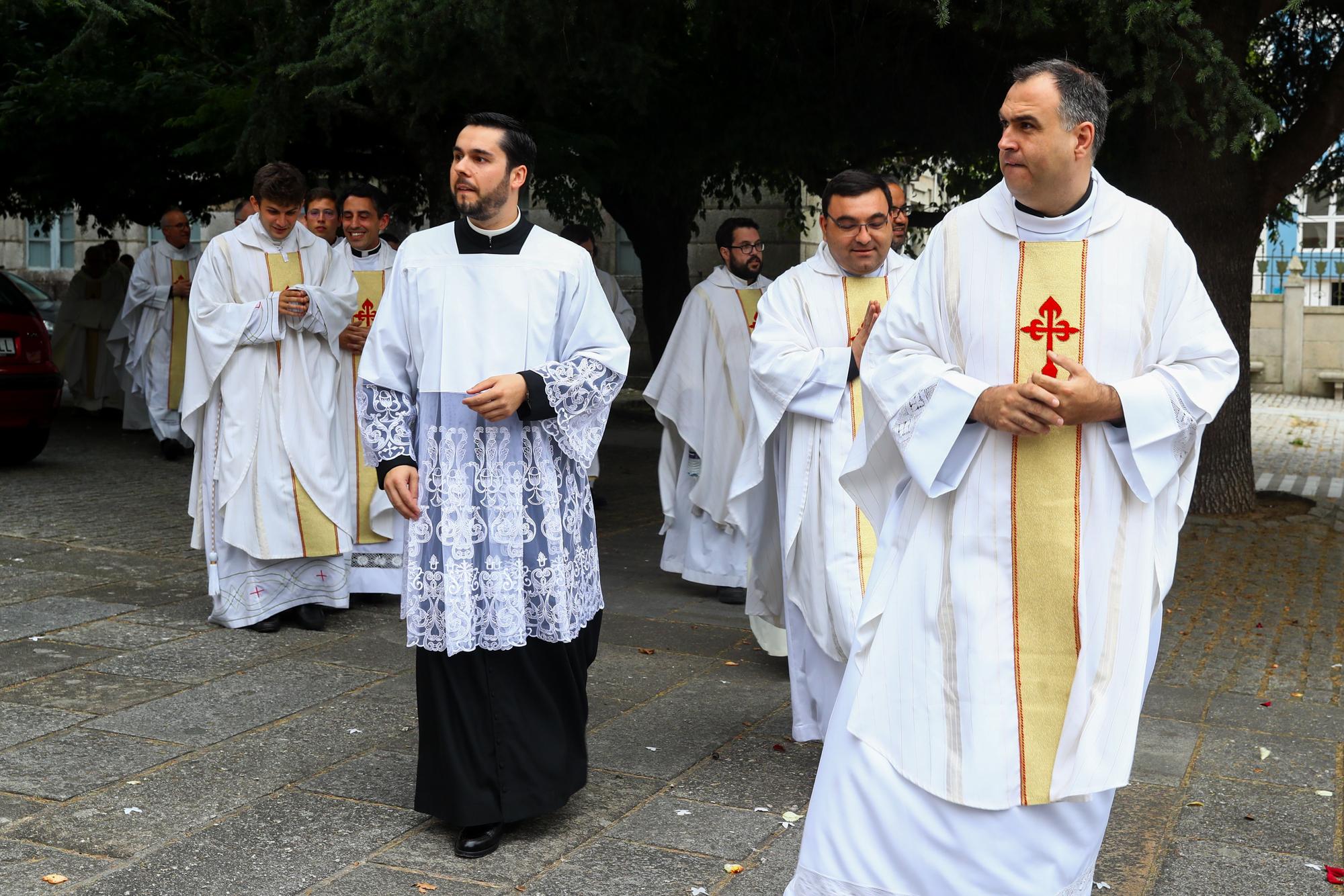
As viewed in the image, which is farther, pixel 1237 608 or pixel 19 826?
pixel 1237 608

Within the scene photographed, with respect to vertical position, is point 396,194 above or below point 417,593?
above

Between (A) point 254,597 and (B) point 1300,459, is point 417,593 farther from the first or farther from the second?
(B) point 1300,459

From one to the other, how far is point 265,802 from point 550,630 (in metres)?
1.02

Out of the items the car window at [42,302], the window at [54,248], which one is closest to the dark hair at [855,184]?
the car window at [42,302]

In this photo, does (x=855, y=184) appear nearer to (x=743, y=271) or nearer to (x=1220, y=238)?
(x=743, y=271)

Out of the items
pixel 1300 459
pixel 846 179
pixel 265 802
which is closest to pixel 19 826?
pixel 265 802

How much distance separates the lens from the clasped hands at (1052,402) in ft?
10.6

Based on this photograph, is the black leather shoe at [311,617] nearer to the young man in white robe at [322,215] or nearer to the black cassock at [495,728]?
the young man in white robe at [322,215]

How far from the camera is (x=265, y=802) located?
4645 millimetres

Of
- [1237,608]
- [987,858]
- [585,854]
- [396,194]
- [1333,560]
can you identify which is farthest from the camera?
[396,194]

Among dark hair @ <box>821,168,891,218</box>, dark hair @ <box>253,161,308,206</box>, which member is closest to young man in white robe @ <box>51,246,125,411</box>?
dark hair @ <box>253,161,308,206</box>

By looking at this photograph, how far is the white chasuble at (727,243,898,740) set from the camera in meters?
5.45

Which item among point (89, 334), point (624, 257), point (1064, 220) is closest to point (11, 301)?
point (89, 334)

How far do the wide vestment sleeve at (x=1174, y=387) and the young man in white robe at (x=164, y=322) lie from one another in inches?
449
